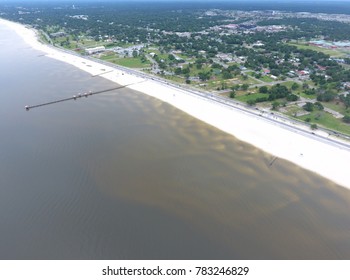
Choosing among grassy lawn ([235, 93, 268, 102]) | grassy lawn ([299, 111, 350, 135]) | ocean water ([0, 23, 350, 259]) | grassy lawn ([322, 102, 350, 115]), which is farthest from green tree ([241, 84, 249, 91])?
ocean water ([0, 23, 350, 259])

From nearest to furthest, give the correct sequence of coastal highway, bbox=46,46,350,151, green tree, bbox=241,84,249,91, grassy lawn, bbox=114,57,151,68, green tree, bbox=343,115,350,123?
coastal highway, bbox=46,46,350,151 < green tree, bbox=343,115,350,123 < green tree, bbox=241,84,249,91 < grassy lawn, bbox=114,57,151,68

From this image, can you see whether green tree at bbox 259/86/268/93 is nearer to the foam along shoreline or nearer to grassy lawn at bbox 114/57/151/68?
the foam along shoreline

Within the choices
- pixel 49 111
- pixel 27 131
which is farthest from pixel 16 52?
pixel 27 131

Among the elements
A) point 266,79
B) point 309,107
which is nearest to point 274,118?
point 309,107

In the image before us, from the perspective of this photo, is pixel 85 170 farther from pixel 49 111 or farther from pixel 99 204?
pixel 49 111

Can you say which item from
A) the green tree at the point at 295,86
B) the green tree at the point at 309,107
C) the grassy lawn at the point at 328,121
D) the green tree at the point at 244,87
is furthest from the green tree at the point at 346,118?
the green tree at the point at 244,87

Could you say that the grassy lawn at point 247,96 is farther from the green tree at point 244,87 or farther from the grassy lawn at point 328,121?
the grassy lawn at point 328,121
